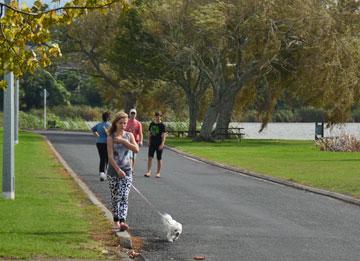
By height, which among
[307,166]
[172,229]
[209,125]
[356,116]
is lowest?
[307,166]

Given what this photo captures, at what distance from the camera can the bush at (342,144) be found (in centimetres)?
3800

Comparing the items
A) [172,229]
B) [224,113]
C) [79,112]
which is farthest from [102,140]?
[79,112]

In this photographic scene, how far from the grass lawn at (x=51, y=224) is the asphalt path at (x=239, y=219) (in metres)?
0.61

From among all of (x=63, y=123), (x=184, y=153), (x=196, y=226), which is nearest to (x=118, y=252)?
(x=196, y=226)

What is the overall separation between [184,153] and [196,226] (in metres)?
23.1

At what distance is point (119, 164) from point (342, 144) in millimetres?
27904

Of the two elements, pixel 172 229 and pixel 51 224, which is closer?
pixel 172 229

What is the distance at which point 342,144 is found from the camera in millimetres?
38469

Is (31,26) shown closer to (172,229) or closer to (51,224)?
(172,229)

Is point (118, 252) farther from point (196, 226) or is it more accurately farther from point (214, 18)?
point (214, 18)

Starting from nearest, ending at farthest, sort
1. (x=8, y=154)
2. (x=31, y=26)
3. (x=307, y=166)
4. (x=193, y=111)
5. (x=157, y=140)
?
(x=31, y=26) < (x=8, y=154) < (x=157, y=140) < (x=307, y=166) < (x=193, y=111)

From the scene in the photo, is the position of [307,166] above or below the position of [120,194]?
below

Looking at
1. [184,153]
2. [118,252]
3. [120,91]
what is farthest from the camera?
[120,91]

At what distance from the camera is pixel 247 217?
1392 cm
